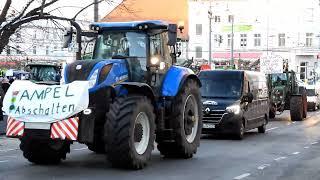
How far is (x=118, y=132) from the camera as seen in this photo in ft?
34.1

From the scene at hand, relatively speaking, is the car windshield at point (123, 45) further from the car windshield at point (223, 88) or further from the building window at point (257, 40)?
the building window at point (257, 40)

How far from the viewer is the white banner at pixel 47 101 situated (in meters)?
10.3

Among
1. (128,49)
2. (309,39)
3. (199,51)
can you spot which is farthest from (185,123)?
(199,51)

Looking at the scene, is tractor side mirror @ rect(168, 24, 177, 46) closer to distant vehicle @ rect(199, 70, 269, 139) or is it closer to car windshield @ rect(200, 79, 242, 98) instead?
distant vehicle @ rect(199, 70, 269, 139)

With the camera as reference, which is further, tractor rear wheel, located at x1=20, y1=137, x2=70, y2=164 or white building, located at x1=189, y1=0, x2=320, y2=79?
white building, located at x1=189, y1=0, x2=320, y2=79

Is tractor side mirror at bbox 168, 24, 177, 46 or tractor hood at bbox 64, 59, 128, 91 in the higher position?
tractor side mirror at bbox 168, 24, 177, 46

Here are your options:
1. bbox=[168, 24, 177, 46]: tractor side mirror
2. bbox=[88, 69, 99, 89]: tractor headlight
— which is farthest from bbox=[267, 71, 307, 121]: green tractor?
bbox=[88, 69, 99, 89]: tractor headlight

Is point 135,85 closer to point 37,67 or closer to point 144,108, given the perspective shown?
point 144,108

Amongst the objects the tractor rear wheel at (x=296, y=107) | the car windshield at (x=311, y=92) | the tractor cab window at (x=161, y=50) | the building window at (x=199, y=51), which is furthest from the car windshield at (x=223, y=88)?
the building window at (x=199, y=51)

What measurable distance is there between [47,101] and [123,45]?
7.69 feet

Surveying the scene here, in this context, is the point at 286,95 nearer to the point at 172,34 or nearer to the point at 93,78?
the point at 172,34

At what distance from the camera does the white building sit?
84438mm

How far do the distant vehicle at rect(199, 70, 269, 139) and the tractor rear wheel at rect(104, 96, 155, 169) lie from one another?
23.3ft

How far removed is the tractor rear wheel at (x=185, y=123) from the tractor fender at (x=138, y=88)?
1263mm
